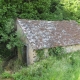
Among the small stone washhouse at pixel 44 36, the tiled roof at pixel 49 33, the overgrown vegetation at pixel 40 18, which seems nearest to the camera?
the overgrown vegetation at pixel 40 18

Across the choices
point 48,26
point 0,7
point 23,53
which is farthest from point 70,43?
point 0,7

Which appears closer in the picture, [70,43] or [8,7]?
[70,43]

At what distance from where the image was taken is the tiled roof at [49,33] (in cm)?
1561

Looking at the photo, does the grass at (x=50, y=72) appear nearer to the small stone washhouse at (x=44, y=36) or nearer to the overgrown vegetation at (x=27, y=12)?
the small stone washhouse at (x=44, y=36)

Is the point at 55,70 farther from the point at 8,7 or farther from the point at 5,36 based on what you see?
the point at 8,7

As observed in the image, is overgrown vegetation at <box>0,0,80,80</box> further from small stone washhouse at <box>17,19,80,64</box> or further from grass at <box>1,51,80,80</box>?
small stone washhouse at <box>17,19,80,64</box>

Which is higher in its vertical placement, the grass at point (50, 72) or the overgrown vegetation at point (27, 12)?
the overgrown vegetation at point (27, 12)

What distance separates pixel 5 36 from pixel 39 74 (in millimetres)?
6053

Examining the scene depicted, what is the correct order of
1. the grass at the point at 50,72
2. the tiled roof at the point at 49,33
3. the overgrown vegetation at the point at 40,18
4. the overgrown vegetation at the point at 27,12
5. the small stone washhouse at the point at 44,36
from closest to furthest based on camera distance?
1. the grass at the point at 50,72
2. the overgrown vegetation at the point at 40,18
3. the small stone washhouse at the point at 44,36
4. the tiled roof at the point at 49,33
5. the overgrown vegetation at the point at 27,12

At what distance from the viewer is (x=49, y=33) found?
55.4ft

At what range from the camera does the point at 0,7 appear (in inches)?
763

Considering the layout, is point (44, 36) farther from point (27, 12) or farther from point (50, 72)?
point (27, 12)

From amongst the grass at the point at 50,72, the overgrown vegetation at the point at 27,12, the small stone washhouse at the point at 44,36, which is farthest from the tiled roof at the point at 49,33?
the grass at the point at 50,72

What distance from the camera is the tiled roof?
15612 millimetres
